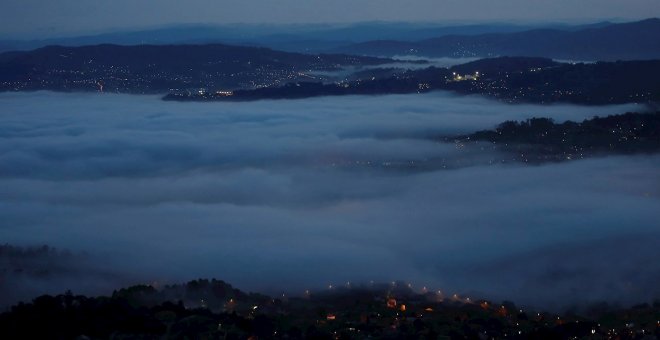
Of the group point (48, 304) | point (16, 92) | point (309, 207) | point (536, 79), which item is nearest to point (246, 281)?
point (48, 304)

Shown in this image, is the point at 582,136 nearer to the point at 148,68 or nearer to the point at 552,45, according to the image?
the point at 148,68

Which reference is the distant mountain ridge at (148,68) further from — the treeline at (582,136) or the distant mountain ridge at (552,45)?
the treeline at (582,136)

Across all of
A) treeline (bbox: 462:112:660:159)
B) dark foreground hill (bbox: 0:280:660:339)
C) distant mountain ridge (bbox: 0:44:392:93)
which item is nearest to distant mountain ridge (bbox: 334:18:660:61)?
distant mountain ridge (bbox: 0:44:392:93)

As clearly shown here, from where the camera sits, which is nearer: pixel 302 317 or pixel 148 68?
pixel 302 317

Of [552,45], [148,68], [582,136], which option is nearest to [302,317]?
[582,136]

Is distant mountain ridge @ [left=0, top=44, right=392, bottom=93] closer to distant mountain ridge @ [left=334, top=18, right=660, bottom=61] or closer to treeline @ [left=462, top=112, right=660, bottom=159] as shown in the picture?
distant mountain ridge @ [left=334, top=18, right=660, bottom=61]

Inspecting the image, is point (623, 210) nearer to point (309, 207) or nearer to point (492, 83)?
point (309, 207)

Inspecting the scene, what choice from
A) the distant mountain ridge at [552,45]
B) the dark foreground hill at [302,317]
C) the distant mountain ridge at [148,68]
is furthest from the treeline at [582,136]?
the distant mountain ridge at [552,45]

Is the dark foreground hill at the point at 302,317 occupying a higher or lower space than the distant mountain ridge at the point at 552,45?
lower
